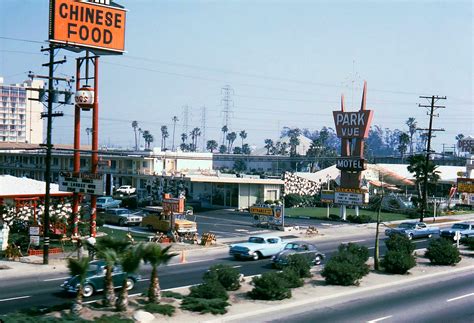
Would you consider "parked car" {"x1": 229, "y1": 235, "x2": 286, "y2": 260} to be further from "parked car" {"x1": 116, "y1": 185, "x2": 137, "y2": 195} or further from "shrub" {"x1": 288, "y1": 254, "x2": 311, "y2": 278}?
"parked car" {"x1": 116, "y1": 185, "x2": 137, "y2": 195}

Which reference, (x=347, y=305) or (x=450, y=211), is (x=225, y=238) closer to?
(x=347, y=305)

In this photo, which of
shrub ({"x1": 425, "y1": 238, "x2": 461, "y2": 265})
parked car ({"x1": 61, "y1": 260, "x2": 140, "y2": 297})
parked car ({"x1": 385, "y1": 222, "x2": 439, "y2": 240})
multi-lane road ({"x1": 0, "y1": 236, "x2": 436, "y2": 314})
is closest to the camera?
multi-lane road ({"x1": 0, "y1": 236, "x2": 436, "y2": 314})

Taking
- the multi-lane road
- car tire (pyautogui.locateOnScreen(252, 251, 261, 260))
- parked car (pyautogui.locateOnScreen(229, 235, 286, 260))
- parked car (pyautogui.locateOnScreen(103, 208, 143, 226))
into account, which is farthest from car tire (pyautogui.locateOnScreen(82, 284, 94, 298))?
parked car (pyautogui.locateOnScreen(103, 208, 143, 226))

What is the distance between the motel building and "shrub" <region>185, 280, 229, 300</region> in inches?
1272

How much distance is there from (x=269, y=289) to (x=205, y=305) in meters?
3.15

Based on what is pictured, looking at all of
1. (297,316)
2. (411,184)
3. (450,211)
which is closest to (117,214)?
(297,316)

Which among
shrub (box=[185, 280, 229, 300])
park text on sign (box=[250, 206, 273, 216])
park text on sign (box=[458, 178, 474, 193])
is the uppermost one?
park text on sign (box=[458, 178, 474, 193])

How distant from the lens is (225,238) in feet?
144

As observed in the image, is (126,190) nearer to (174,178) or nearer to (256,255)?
(174,178)

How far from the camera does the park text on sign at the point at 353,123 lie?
59.7 metres

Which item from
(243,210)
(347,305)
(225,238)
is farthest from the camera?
(243,210)

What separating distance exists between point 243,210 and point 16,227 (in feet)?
102

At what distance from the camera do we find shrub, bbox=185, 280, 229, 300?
2191cm

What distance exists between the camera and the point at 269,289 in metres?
22.8
